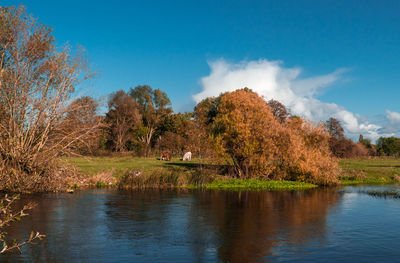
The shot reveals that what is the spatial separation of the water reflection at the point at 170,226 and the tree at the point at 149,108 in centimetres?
6268

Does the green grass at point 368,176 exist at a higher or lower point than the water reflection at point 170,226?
higher

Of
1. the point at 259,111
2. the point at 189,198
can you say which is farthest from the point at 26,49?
the point at 259,111

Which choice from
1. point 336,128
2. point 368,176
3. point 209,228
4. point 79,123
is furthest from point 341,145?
point 209,228

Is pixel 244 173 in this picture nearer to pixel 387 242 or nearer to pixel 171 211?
pixel 171 211

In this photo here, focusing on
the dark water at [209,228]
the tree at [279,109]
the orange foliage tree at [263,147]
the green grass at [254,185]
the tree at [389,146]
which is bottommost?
the dark water at [209,228]

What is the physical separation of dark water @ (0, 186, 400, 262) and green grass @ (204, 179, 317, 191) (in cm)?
597

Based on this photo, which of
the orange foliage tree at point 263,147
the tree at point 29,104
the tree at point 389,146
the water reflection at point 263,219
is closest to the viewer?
the water reflection at point 263,219

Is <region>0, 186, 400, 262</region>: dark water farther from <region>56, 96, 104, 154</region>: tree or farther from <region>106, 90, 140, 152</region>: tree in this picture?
<region>106, 90, 140, 152</region>: tree

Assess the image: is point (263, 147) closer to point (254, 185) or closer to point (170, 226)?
point (254, 185)

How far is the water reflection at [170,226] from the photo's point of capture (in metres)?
14.0

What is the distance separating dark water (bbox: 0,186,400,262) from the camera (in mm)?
13911

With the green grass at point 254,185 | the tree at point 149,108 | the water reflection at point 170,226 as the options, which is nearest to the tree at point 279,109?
the tree at point 149,108

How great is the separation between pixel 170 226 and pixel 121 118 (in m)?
73.1

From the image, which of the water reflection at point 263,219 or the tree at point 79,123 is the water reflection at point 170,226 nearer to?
the water reflection at point 263,219
